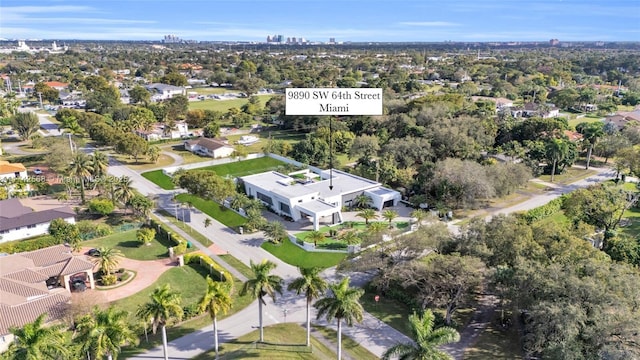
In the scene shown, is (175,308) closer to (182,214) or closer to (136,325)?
(136,325)

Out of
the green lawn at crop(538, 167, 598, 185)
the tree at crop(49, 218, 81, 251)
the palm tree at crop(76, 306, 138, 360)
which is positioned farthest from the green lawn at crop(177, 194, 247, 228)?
the green lawn at crop(538, 167, 598, 185)

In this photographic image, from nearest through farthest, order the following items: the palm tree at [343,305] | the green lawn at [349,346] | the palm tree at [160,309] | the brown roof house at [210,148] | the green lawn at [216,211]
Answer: the palm tree at [160,309], the palm tree at [343,305], the green lawn at [349,346], the green lawn at [216,211], the brown roof house at [210,148]

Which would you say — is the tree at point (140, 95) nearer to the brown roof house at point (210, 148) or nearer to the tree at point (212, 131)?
the tree at point (212, 131)

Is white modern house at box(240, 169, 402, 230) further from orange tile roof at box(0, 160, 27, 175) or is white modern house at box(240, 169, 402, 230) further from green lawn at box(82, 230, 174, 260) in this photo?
orange tile roof at box(0, 160, 27, 175)

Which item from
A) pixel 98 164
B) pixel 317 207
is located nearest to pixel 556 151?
pixel 317 207

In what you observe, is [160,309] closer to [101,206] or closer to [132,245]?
[132,245]

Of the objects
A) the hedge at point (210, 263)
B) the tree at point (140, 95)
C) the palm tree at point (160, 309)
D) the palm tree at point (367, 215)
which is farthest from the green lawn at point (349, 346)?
the tree at point (140, 95)

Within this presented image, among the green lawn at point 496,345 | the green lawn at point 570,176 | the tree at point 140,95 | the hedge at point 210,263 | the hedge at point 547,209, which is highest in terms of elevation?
the tree at point 140,95
